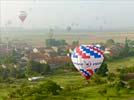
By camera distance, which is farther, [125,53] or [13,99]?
[125,53]

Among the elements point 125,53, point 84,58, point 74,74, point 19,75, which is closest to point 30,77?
point 19,75

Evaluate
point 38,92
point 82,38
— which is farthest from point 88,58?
point 82,38

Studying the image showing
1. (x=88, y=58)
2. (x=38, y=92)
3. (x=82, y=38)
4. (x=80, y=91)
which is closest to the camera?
(x=38, y=92)

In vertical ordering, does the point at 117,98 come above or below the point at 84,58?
below

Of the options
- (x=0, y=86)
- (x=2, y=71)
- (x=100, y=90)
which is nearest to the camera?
(x=100, y=90)

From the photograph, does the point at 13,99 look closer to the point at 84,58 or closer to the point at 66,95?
the point at 66,95

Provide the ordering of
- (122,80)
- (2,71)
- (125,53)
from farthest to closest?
1. (125,53)
2. (2,71)
3. (122,80)

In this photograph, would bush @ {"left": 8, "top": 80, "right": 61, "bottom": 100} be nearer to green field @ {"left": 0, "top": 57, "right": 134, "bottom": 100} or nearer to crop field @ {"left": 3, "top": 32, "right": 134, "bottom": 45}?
green field @ {"left": 0, "top": 57, "right": 134, "bottom": 100}

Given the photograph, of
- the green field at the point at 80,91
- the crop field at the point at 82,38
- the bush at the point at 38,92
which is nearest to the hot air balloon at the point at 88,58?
the green field at the point at 80,91

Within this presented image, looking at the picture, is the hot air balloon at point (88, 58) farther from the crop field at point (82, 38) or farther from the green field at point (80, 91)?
the crop field at point (82, 38)

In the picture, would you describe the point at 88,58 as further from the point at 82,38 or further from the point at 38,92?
the point at 82,38
